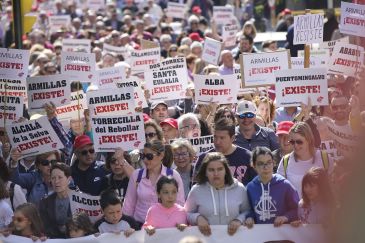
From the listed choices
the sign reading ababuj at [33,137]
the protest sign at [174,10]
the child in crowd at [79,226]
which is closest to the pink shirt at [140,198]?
the child in crowd at [79,226]

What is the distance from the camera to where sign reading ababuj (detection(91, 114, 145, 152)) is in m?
7.58

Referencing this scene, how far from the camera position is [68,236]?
6242 mm

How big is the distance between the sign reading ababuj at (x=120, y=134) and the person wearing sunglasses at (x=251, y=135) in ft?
3.47

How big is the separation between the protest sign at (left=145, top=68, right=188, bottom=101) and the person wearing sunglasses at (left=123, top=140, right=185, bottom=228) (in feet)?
16.2

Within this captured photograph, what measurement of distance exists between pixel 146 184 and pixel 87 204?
0.56m

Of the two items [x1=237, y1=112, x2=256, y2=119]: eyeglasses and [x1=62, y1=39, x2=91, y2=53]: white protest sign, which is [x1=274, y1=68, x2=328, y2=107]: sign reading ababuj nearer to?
[x1=237, y1=112, x2=256, y2=119]: eyeglasses

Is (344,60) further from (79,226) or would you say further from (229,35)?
(229,35)

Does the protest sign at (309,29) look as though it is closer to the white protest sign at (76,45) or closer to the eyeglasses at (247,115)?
the eyeglasses at (247,115)

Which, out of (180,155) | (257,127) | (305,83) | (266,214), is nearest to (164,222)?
(266,214)

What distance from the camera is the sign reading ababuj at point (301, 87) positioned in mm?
9328

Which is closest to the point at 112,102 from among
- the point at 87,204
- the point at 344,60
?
the point at 87,204

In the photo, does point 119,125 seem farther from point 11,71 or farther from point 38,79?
point 11,71

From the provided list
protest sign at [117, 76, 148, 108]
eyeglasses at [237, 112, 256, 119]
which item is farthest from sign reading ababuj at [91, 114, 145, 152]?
protest sign at [117, 76, 148, 108]

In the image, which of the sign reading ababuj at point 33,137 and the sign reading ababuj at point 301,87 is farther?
the sign reading ababuj at point 301,87
